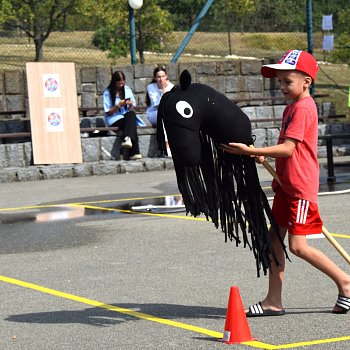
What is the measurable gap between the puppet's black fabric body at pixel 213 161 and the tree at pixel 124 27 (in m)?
16.3

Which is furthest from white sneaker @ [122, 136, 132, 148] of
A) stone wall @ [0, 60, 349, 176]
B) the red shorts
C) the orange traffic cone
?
the orange traffic cone

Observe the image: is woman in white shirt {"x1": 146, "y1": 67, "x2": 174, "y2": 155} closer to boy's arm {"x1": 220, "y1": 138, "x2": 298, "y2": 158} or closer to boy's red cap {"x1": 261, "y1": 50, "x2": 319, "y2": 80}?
boy's red cap {"x1": 261, "y1": 50, "x2": 319, "y2": 80}

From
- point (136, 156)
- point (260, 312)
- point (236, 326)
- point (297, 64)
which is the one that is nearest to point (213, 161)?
point (297, 64)

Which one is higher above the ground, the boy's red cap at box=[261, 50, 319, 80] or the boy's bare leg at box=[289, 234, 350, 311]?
the boy's red cap at box=[261, 50, 319, 80]

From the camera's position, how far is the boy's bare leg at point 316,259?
23.1 ft

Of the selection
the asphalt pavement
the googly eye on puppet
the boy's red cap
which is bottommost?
the asphalt pavement

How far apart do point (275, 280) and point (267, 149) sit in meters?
0.93

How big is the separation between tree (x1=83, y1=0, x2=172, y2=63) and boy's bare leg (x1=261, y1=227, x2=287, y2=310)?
16.3 m

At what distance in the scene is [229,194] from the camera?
7145mm

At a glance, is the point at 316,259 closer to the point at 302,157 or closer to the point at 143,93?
the point at 302,157

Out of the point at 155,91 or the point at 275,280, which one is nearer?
the point at 275,280

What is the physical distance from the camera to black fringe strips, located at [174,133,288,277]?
23.3 feet

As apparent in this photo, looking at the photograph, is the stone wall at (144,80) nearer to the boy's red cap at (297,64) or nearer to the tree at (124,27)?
the tree at (124,27)

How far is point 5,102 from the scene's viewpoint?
66.8 ft
